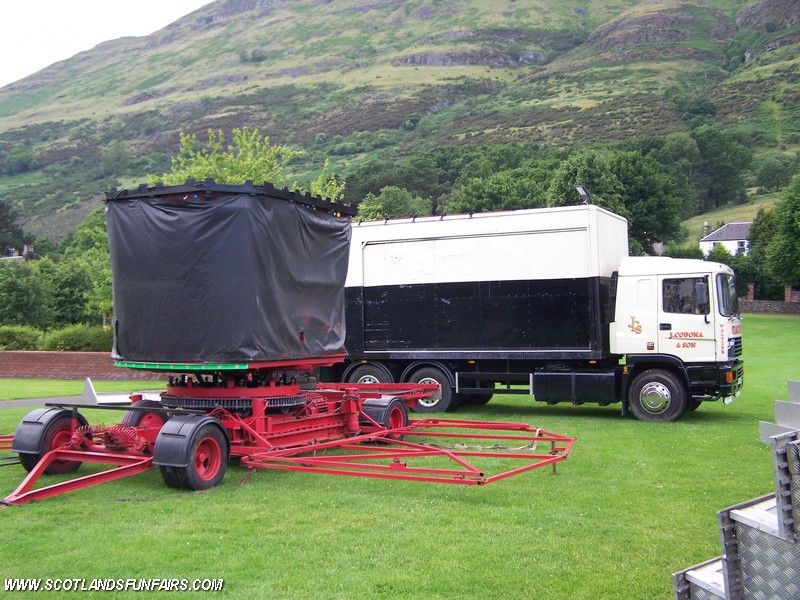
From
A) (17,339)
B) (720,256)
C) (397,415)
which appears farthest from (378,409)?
(720,256)

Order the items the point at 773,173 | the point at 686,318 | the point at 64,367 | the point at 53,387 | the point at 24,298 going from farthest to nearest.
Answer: the point at 773,173
the point at 24,298
the point at 64,367
the point at 53,387
the point at 686,318

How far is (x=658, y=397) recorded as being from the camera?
16.0 meters

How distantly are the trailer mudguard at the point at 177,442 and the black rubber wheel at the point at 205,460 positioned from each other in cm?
5

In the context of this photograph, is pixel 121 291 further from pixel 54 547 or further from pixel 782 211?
pixel 782 211

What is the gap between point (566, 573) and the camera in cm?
637

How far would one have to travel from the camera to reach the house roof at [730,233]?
97125mm

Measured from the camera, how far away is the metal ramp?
3945mm

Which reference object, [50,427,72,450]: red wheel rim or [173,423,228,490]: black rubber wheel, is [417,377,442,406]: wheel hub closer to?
[173,423,228,490]: black rubber wheel

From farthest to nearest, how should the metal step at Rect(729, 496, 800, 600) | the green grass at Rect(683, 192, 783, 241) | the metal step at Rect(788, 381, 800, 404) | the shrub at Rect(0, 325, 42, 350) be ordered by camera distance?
the green grass at Rect(683, 192, 783, 241), the shrub at Rect(0, 325, 42, 350), the metal step at Rect(788, 381, 800, 404), the metal step at Rect(729, 496, 800, 600)

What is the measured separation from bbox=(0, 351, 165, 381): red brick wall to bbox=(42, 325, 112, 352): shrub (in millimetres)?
2215

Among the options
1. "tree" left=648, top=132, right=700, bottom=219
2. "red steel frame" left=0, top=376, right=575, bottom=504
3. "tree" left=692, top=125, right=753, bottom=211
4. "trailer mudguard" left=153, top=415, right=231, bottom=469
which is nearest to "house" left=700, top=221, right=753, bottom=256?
"tree" left=648, top=132, right=700, bottom=219

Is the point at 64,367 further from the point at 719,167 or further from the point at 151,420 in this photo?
the point at 719,167

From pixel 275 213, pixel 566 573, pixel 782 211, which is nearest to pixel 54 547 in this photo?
pixel 566 573

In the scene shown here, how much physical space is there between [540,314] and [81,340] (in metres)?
21.2
